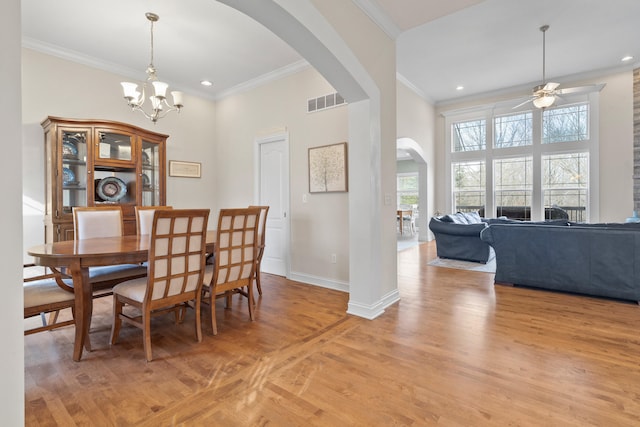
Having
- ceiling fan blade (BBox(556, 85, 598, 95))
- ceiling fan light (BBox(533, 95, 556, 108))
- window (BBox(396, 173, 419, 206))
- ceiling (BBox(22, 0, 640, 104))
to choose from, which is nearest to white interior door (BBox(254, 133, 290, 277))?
ceiling (BBox(22, 0, 640, 104))

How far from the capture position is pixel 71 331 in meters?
2.58

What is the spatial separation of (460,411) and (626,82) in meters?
7.43

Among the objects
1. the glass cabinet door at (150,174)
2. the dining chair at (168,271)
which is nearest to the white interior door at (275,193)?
the glass cabinet door at (150,174)

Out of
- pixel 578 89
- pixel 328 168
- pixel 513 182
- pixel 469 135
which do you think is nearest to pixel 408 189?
pixel 469 135

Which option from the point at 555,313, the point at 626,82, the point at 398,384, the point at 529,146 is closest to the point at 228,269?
the point at 398,384

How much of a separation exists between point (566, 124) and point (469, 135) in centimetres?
191

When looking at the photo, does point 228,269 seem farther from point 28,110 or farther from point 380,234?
point 28,110

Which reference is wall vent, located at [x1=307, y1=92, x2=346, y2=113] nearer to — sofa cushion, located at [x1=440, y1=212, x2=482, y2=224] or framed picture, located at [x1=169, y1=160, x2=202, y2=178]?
framed picture, located at [x1=169, y1=160, x2=202, y2=178]

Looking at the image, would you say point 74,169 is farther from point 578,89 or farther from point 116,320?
point 578,89

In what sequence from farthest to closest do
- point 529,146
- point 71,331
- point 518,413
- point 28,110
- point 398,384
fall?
1. point 529,146
2. point 28,110
3. point 71,331
4. point 398,384
5. point 518,413

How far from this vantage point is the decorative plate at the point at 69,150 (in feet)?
11.7

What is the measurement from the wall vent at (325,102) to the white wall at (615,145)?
18.4 ft

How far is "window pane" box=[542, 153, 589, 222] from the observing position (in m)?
6.37

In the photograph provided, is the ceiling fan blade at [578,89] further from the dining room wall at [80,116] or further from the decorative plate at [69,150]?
the decorative plate at [69,150]
